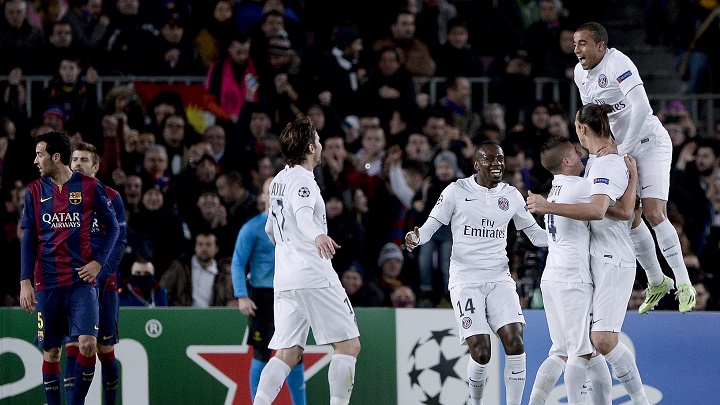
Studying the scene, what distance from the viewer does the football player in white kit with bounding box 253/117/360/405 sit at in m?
8.44

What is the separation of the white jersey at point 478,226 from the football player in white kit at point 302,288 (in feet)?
4.62

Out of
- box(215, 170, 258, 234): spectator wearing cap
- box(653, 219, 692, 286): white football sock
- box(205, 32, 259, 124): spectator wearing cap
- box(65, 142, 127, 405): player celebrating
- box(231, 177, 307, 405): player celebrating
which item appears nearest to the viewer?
box(653, 219, 692, 286): white football sock

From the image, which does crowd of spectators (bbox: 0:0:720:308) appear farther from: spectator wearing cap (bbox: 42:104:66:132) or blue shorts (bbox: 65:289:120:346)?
blue shorts (bbox: 65:289:120:346)

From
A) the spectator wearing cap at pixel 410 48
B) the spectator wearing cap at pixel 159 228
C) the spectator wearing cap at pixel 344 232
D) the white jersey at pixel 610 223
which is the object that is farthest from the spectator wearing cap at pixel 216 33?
the white jersey at pixel 610 223

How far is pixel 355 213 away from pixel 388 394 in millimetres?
2963

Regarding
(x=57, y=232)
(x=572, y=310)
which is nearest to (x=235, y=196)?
(x=57, y=232)

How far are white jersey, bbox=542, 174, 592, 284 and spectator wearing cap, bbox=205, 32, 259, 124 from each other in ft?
22.1

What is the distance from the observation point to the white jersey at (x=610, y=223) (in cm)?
828

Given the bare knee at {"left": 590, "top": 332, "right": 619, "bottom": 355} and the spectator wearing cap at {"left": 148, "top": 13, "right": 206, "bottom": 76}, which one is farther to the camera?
the spectator wearing cap at {"left": 148, "top": 13, "right": 206, "bottom": 76}

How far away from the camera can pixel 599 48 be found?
882cm

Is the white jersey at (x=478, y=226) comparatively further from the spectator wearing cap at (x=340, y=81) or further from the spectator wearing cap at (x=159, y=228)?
the spectator wearing cap at (x=340, y=81)

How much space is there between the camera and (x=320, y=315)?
8.45m

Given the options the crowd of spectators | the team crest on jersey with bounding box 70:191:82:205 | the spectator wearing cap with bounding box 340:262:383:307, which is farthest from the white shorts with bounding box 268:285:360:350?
the spectator wearing cap with bounding box 340:262:383:307

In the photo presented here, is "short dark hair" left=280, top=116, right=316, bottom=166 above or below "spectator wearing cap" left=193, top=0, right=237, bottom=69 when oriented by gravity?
below
